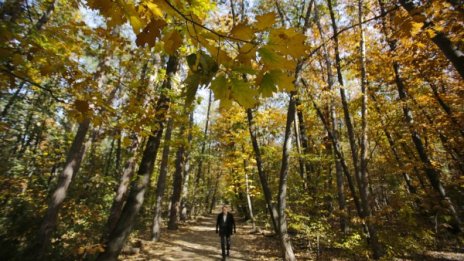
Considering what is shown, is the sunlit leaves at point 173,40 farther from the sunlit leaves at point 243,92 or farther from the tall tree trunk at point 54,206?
the tall tree trunk at point 54,206

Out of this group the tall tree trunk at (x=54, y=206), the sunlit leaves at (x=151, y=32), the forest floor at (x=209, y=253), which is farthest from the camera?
the forest floor at (x=209, y=253)

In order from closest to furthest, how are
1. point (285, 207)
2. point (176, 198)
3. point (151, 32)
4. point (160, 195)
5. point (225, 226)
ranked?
1. point (151, 32)
2. point (285, 207)
3. point (225, 226)
4. point (160, 195)
5. point (176, 198)

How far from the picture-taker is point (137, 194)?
563 cm

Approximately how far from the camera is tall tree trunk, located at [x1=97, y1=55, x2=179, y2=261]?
16.8 ft

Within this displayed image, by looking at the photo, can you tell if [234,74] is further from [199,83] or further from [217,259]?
[217,259]

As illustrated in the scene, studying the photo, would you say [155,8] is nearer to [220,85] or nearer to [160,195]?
[220,85]

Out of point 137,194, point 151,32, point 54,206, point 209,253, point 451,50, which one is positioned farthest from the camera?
point 209,253

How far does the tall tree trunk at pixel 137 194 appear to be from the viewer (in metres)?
5.12

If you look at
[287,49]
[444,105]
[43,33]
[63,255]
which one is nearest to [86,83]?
[43,33]

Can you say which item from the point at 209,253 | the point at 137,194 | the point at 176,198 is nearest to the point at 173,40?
the point at 137,194

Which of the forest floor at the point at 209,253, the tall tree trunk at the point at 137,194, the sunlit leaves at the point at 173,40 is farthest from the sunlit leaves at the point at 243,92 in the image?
the forest floor at the point at 209,253

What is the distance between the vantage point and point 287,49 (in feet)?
4.26

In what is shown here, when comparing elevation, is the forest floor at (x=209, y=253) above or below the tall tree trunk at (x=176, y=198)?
below

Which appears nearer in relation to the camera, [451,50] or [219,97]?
[219,97]
